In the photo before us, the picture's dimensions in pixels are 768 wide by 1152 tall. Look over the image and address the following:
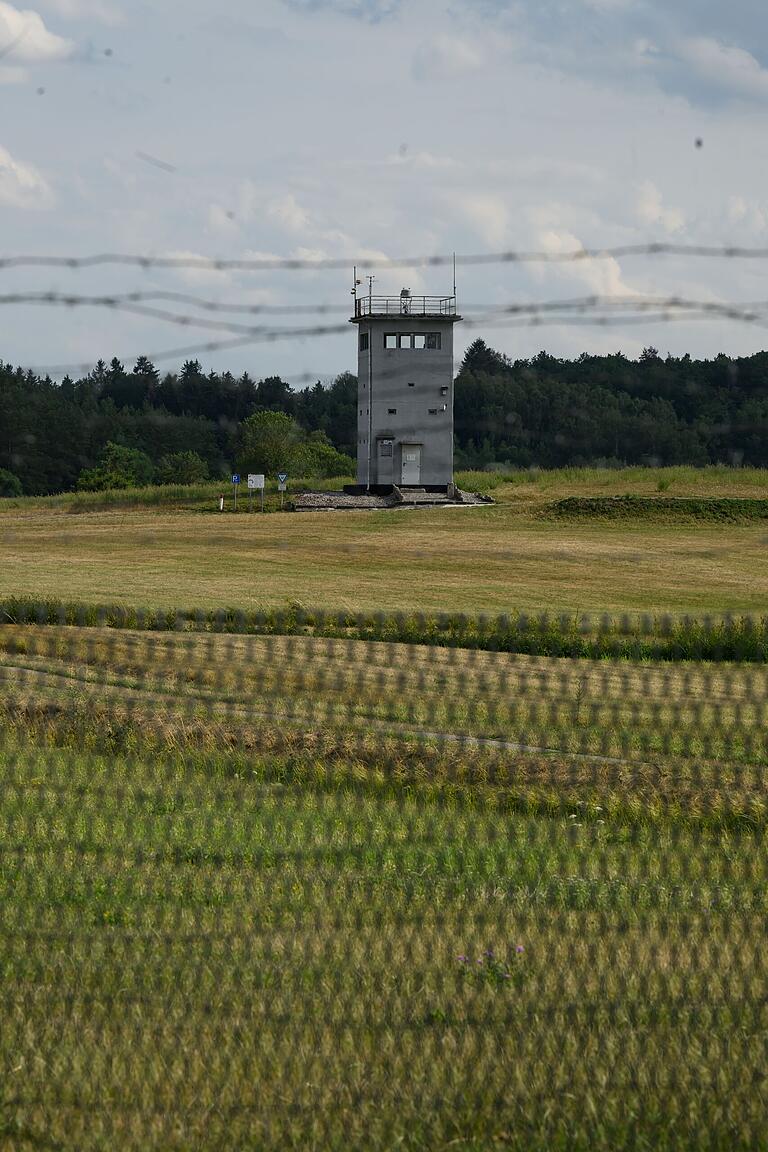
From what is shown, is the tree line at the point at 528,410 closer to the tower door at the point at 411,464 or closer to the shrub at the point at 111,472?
the shrub at the point at 111,472

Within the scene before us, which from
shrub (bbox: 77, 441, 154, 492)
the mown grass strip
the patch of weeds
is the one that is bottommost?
the mown grass strip

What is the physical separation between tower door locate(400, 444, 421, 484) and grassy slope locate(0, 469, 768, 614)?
42.4ft

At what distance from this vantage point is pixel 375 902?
6766mm

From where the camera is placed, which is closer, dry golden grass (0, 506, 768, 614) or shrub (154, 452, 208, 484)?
dry golden grass (0, 506, 768, 614)

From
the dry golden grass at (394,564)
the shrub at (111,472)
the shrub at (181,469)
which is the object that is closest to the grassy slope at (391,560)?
the dry golden grass at (394,564)

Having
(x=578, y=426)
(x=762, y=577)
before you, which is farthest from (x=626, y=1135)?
(x=762, y=577)

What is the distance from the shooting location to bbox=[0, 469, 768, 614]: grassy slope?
25078 millimetres

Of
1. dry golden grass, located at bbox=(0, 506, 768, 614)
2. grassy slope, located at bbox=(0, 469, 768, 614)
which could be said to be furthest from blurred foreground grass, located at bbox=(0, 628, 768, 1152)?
grassy slope, located at bbox=(0, 469, 768, 614)

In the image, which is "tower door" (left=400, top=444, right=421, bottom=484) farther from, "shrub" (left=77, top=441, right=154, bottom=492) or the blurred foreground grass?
the blurred foreground grass

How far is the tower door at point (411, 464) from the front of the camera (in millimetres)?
57312

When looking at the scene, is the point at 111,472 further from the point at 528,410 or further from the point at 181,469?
the point at 528,410

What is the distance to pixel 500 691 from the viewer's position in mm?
14727

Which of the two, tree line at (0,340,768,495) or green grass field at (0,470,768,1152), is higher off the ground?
tree line at (0,340,768,495)

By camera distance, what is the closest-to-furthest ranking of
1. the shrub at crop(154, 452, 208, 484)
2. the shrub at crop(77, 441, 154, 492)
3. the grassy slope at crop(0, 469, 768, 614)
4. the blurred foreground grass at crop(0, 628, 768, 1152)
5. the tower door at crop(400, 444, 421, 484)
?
the blurred foreground grass at crop(0, 628, 768, 1152) < the grassy slope at crop(0, 469, 768, 614) < the shrub at crop(77, 441, 154, 492) < the tower door at crop(400, 444, 421, 484) < the shrub at crop(154, 452, 208, 484)
